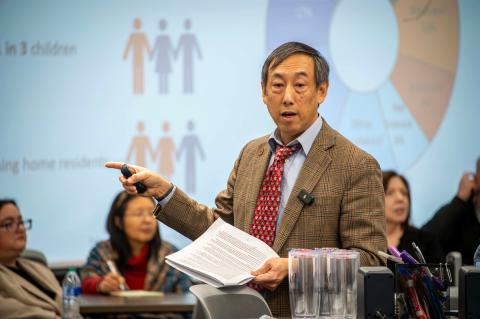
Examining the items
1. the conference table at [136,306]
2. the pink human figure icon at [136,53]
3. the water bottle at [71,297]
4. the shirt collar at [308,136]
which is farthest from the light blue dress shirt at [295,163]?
the pink human figure icon at [136,53]

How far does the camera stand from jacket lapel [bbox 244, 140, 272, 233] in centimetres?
263

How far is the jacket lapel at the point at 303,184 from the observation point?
2.51 metres

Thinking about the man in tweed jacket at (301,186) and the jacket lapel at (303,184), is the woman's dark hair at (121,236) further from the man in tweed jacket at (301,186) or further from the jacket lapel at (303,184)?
the jacket lapel at (303,184)

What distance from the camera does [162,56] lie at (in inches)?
233

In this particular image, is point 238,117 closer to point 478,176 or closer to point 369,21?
point 369,21

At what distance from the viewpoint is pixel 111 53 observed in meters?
5.89

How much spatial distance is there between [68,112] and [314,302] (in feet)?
13.3

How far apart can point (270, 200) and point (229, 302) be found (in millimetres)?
467

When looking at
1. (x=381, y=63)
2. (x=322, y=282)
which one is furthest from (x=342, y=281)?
(x=381, y=63)

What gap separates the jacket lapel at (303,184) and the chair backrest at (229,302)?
0.28 metres

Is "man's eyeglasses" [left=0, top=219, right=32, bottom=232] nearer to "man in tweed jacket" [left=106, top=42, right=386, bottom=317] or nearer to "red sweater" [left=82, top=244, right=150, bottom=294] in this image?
"red sweater" [left=82, top=244, right=150, bottom=294]

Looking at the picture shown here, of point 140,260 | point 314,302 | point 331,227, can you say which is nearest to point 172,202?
point 331,227

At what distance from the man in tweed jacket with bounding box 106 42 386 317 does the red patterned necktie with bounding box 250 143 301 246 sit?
2 centimetres

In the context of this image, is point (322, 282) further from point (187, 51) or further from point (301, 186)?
point (187, 51)
